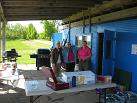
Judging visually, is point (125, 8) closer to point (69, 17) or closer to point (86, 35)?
point (86, 35)

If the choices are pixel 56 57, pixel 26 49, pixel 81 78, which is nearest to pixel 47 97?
pixel 81 78

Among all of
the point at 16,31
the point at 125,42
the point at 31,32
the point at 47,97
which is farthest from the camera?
the point at 16,31

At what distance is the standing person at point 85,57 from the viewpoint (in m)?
12.7

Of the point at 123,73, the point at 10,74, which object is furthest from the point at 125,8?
the point at 10,74

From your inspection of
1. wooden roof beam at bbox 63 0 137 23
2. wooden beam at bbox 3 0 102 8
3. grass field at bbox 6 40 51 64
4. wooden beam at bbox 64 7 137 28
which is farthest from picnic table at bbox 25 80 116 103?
grass field at bbox 6 40 51 64

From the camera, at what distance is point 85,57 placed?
12727 millimetres

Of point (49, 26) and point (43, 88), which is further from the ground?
point (49, 26)

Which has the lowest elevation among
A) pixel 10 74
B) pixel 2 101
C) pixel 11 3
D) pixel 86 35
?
pixel 2 101

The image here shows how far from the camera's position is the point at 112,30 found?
36.9 feet

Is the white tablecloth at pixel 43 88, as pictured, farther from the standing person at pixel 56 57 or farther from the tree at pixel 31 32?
the tree at pixel 31 32

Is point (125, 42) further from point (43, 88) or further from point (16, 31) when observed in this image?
point (16, 31)

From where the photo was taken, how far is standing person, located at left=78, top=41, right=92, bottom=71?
12.7 metres

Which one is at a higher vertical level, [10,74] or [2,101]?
[10,74]

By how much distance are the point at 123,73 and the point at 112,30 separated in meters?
1.63
